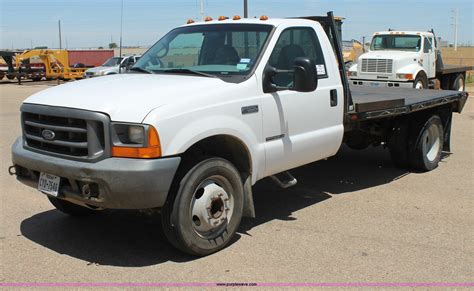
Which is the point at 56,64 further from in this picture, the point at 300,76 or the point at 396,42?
the point at 300,76

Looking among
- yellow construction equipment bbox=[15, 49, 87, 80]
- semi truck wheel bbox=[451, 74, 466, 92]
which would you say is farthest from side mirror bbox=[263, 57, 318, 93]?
yellow construction equipment bbox=[15, 49, 87, 80]

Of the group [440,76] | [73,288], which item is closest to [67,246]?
[73,288]

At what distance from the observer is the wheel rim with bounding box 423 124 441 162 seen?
806cm

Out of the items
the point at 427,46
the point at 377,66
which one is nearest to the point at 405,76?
the point at 377,66

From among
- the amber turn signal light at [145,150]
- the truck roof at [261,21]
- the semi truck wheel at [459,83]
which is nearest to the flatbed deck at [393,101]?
the truck roof at [261,21]

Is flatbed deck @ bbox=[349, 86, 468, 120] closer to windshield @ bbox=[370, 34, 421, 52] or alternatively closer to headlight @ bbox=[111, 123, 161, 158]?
headlight @ bbox=[111, 123, 161, 158]

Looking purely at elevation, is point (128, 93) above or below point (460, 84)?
above

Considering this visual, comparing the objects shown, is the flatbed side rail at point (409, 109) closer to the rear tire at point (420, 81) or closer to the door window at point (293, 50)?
the door window at point (293, 50)

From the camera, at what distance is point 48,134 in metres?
4.41

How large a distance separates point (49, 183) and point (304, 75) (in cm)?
242

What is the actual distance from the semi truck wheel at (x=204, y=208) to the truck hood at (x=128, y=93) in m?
0.63

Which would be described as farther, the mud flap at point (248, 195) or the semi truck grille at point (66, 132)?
the mud flap at point (248, 195)

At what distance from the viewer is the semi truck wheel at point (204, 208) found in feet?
14.1

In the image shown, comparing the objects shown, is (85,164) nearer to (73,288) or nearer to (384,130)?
(73,288)
